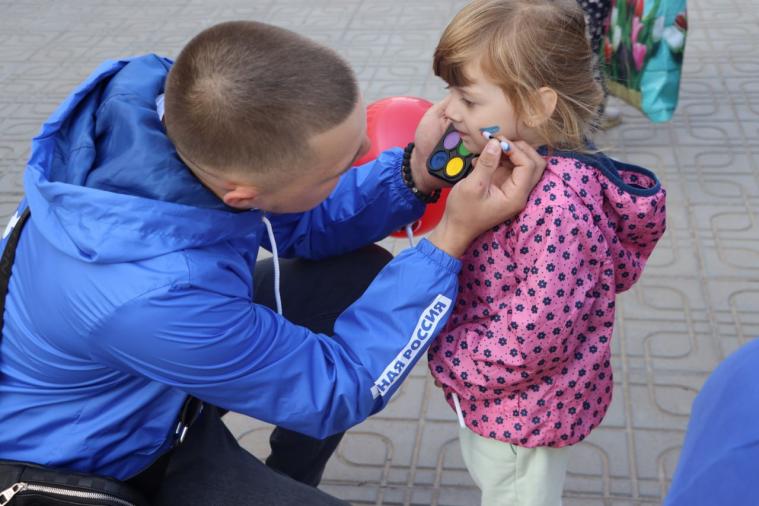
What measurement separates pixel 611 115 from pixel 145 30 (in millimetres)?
3350

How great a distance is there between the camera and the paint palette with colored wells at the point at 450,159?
6.01ft

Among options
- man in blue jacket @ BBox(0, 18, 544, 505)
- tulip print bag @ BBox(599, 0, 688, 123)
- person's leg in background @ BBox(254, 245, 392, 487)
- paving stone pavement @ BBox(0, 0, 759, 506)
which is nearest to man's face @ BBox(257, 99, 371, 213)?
man in blue jacket @ BBox(0, 18, 544, 505)

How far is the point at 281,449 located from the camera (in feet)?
7.48

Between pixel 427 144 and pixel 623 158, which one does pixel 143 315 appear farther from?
pixel 623 158

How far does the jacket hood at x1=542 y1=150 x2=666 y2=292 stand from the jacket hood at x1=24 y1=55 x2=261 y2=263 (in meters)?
0.60

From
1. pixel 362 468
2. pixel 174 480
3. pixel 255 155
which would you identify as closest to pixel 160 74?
pixel 255 155

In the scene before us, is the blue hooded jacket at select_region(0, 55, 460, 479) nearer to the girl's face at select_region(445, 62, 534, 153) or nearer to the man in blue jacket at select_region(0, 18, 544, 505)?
the man in blue jacket at select_region(0, 18, 544, 505)

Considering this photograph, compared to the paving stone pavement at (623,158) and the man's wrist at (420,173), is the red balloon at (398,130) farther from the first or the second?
the paving stone pavement at (623,158)

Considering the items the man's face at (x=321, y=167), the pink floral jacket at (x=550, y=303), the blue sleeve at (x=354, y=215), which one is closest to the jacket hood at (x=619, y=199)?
the pink floral jacket at (x=550, y=303)

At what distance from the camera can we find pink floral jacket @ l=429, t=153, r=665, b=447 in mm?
1635

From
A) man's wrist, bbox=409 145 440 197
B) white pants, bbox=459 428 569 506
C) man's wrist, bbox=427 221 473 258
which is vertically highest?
man's wrist, bbox=427 221 473 258

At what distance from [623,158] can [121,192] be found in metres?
3.08

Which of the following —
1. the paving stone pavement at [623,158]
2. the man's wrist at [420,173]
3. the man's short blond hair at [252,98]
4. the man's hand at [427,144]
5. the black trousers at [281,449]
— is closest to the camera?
the man's short blond hair at [252,98]

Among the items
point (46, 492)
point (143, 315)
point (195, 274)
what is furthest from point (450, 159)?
point (46, 492)
